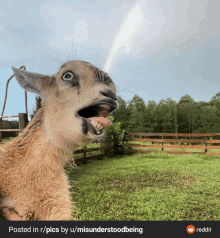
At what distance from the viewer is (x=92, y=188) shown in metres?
4.47

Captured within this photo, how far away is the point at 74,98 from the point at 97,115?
0.17 metres

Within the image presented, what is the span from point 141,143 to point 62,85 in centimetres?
1038

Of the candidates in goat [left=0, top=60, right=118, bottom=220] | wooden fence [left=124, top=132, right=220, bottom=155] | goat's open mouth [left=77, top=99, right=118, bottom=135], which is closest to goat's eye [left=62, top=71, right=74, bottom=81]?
goat [left=0, top=60, right=118, bottom=220]

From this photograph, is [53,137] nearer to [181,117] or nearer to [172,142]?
[172,142]

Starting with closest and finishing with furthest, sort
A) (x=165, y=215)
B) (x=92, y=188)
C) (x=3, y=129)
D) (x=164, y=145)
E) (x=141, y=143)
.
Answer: (x=3, y=129) < (x=165, y=215) < (x=92, y=188) < (x=164, y=145) < (x=141, y=143)

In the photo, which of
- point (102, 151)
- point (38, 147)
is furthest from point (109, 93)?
point (102, 151)

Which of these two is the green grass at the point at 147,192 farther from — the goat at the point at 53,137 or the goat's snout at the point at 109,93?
the goat's snout at the point at 109,93

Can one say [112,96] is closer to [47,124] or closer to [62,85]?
[62,85]

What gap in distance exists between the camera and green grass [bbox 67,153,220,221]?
3.22 m

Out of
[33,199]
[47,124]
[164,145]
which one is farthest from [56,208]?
[164,145]

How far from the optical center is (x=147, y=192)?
4.38 m

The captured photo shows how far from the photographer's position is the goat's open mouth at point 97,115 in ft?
3.04
